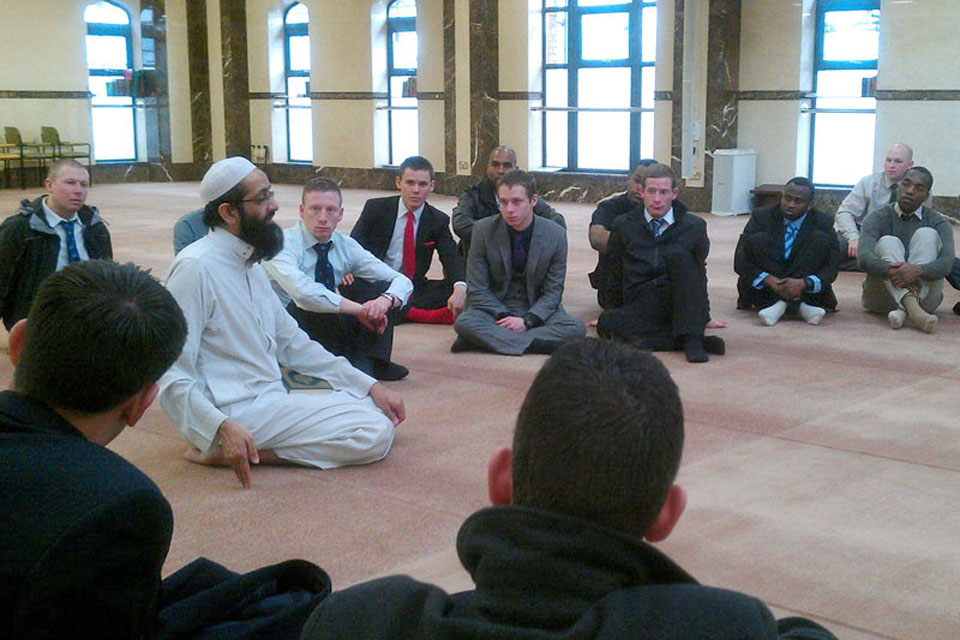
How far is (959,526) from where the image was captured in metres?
3.73

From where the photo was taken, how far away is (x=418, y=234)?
712 centimetres

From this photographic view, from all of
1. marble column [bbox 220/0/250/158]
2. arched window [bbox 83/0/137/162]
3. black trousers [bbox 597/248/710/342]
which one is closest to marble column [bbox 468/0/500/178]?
marble column [bbox 220/0/250/158]

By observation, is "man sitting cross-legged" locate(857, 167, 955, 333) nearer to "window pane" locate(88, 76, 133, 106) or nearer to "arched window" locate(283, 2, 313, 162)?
"arched window" locate(283, 2, 313, 162)

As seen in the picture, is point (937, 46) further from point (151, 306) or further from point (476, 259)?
point (151, 306)

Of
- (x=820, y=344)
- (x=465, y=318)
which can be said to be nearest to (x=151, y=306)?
(x=465, y=318)

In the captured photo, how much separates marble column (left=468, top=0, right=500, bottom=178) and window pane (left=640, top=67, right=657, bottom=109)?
7.13 feet

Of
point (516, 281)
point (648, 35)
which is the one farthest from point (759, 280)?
point (648, 35)

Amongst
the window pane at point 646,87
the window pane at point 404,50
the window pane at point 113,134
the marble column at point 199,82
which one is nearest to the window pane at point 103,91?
the window pane at point 113,134

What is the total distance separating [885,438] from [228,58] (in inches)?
662

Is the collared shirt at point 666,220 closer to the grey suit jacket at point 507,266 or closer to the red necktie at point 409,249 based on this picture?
the grey suit jacket at point 507,266

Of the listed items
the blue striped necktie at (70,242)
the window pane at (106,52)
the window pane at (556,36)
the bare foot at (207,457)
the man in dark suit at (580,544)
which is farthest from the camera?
the window pane at (106,52)

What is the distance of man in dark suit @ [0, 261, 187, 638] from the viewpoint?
1.65 m

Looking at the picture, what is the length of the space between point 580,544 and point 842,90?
13276mm

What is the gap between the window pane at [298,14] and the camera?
1906cm
